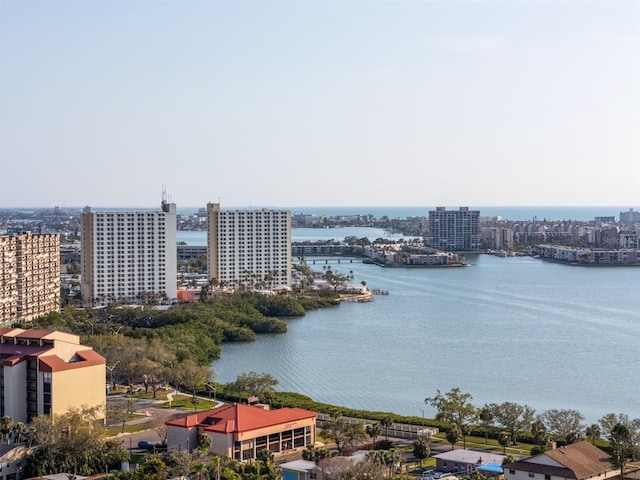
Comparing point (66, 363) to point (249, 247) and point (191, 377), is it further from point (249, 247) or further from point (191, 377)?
point (249, 247)

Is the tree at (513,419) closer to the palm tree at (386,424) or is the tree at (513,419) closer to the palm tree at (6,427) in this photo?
the palm tree at (386,424)

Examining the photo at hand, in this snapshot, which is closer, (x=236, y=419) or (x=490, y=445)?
(x=236, y=419)

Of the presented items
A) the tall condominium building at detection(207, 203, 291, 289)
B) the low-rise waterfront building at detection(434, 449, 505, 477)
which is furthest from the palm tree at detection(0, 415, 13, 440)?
the tall condominium building at detection(207, 203, 291, 289)

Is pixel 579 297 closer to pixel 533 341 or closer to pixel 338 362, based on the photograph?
pixel 533 341

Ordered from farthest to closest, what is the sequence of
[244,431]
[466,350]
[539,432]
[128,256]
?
[128,256]
[466,350]
[539,432]
[244,431]

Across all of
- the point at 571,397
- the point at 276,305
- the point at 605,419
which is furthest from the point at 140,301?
the point at 605,419

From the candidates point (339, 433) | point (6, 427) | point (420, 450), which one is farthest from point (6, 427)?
point (420, 450)

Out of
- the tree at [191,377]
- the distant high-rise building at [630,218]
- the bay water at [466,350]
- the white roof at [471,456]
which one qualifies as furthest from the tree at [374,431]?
the distant high-rise building at [630,218]
